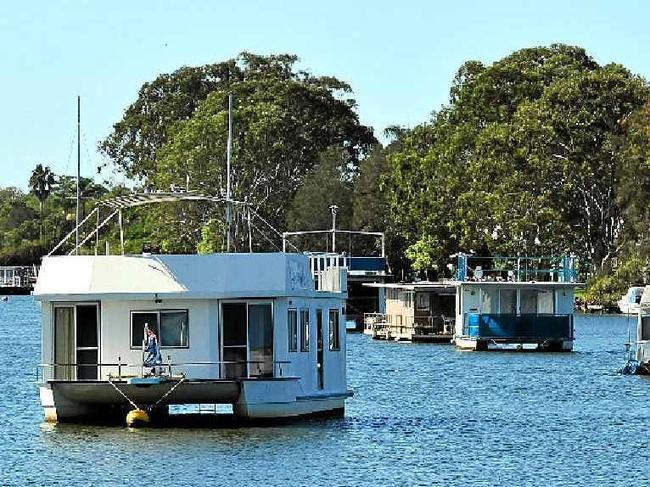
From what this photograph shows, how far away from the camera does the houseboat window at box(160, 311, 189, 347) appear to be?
46.9m

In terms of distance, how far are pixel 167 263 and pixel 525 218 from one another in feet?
283

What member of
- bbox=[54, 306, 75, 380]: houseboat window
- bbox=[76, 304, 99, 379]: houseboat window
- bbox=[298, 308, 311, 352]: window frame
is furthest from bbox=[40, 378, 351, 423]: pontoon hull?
bbox=[298, 308, 311, 352]: window frame

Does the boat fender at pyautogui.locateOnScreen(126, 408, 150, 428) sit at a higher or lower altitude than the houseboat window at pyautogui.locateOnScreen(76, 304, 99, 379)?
lower

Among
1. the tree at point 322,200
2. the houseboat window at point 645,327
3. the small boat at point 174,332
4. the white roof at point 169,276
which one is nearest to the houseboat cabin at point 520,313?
the houseboat window at point 645,327

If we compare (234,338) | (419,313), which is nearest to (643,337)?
(234,338)

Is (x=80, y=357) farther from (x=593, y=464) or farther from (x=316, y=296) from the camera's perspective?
(x=593, y=464)

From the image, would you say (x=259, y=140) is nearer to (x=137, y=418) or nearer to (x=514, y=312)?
(x=514, y=312)

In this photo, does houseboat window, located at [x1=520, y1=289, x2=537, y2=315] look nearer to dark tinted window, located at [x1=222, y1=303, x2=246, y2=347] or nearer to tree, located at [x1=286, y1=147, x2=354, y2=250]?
dark tinted window, located at [x1=222, y1=303, x2=246, y2=347]

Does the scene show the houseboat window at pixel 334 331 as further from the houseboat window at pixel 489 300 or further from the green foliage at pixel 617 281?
the green foliage at pixel 617 281

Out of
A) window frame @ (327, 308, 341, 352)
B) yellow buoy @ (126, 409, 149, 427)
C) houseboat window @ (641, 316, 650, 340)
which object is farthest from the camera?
houseboat window @ (641, 316, 650, 340)

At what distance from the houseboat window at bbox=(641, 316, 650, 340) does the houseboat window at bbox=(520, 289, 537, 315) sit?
22.9 metres

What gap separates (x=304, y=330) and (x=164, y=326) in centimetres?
A: 355

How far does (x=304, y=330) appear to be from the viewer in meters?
48.5

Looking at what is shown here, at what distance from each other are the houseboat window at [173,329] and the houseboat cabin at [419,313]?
2083 inches
